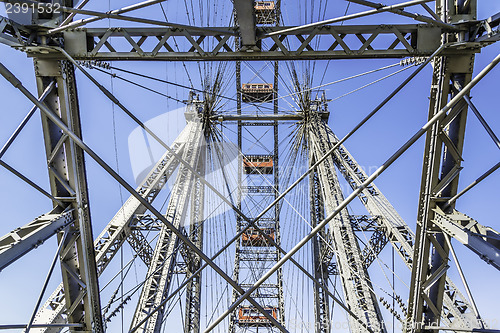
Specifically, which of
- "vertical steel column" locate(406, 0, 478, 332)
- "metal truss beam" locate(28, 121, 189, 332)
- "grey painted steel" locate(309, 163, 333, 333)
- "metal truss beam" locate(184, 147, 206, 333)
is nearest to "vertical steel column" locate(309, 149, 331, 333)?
"grey painted steel" locate(309, 163, 333, 333)

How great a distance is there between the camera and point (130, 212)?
34.5 ft

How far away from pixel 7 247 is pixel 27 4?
9.90 ft

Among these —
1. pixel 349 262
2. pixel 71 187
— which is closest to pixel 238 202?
pixel 349 262

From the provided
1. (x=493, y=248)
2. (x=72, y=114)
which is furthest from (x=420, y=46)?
(x=72, y=114)

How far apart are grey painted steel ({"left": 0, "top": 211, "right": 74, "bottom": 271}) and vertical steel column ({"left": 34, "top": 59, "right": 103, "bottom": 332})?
0.26m

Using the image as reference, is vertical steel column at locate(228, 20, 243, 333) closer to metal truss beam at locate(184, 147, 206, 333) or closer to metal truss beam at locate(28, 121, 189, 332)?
metal truss beam at locate(184, 147, 206, 333)

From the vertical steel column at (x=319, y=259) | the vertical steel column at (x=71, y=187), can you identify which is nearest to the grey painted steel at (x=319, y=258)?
the vertical steel column at (x=319, y=259)

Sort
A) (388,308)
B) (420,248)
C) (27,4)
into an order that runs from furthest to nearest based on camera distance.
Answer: (388,308), (420,248), (27,4)

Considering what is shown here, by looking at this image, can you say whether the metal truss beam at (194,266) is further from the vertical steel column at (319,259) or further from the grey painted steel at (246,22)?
the grey painted steel at (246,22)

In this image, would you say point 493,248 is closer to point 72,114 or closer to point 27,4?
point 72,114

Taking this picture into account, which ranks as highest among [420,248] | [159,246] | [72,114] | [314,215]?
[72,114]

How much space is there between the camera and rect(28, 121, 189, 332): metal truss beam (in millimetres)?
6770

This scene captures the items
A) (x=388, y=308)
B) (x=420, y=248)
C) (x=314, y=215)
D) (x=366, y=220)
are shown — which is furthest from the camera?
(x=314, y=215)

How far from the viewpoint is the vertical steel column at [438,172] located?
19.2ft
